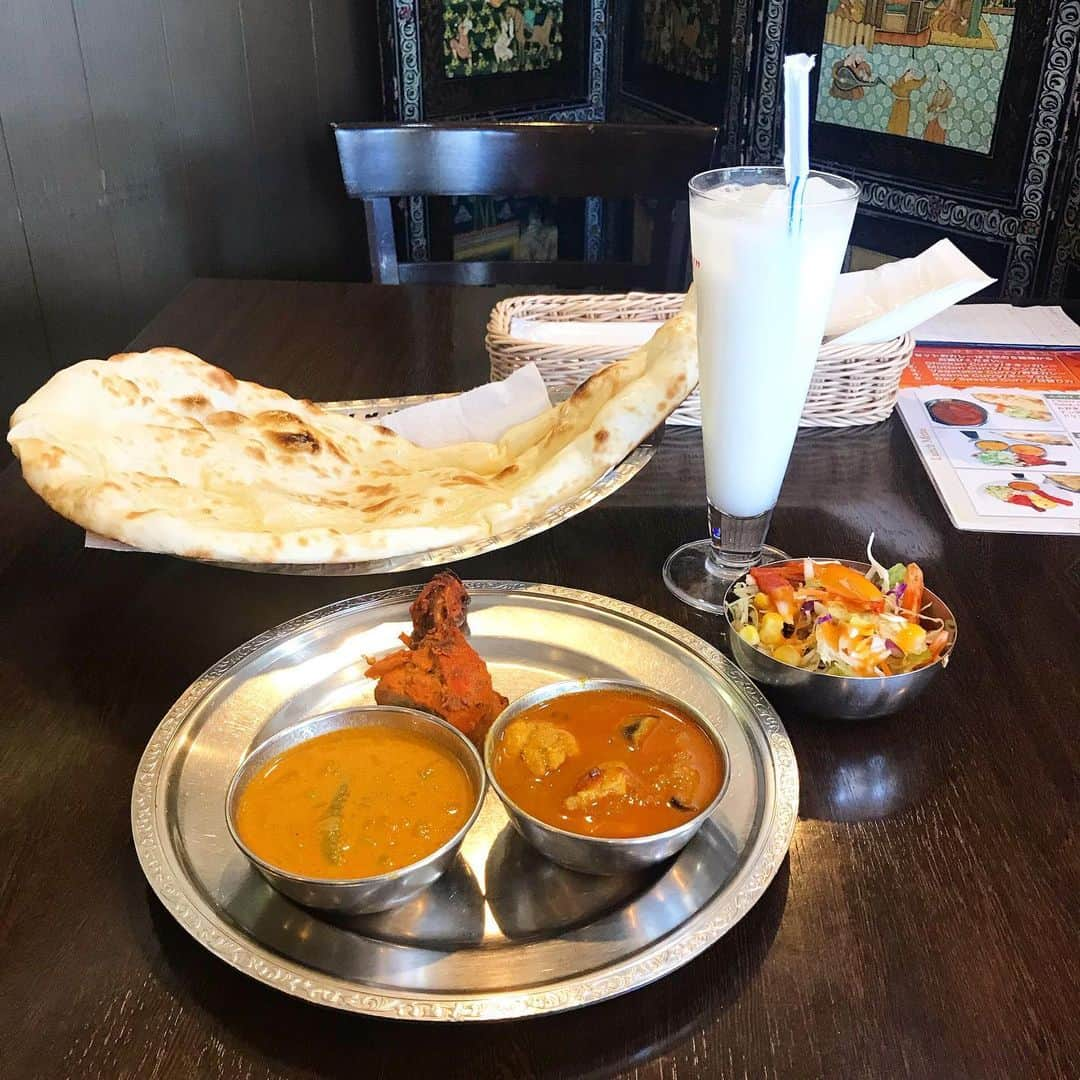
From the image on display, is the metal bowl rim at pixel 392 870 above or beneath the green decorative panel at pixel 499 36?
beneath

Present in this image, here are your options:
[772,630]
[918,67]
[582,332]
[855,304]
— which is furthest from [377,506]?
[918,67]

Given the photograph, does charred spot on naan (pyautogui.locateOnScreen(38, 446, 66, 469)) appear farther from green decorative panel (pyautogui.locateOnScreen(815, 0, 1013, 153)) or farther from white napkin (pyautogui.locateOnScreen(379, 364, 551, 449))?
green decorative panel (pyautogui.locateOnScreen(815, 0, 1013, 153))

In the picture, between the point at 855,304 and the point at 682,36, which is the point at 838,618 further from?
the point at 682,36

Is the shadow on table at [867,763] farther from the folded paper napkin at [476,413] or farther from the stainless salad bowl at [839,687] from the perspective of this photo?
the folded paper napkin at [476,413]

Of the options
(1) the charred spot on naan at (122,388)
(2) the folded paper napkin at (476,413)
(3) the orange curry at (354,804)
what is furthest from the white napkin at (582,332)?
(3) the orange curry at (354,804)

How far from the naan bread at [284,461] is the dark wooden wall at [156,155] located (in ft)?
4.42

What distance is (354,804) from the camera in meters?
0.81

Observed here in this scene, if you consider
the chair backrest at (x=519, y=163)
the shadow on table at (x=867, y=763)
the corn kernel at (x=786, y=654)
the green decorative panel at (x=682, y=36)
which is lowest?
the shadow on table at (x=867, y=763)

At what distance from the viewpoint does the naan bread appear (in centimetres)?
110

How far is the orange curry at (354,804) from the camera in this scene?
0.77 m

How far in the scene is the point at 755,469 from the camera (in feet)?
3.99

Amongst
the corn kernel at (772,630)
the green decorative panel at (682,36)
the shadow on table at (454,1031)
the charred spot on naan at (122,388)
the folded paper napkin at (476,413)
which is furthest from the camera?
the green decorative panel at (682,36)

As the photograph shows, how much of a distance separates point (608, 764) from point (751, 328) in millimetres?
529

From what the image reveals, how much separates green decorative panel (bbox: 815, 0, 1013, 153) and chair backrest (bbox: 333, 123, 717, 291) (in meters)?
1.10
